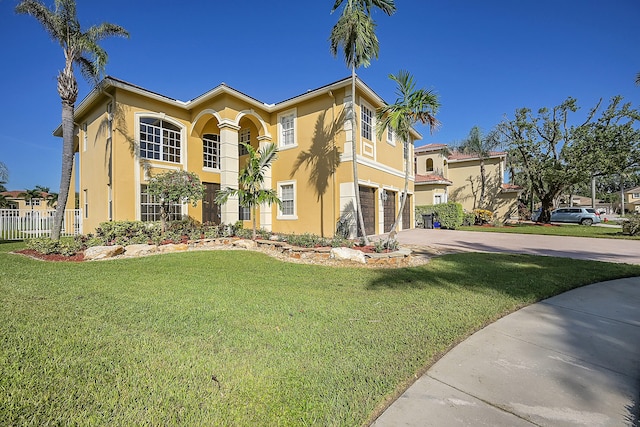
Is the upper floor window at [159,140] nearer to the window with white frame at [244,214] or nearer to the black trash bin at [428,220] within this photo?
the window with white frame at [244,214]

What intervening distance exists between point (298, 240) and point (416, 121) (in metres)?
5.64

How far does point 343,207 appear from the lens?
12047mm

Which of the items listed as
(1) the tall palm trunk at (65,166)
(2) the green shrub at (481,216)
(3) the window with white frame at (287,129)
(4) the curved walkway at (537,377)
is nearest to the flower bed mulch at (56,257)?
(1) the tall palm trunk at (65,166)

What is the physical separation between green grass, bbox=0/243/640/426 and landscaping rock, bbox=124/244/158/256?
2365 millimetres

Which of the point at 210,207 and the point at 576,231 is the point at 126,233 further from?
the point at 576,231

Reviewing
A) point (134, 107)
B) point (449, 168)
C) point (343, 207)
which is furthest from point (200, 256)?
point (449, 168)

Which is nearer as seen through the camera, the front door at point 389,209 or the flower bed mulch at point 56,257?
the flower bed mulch at point 56,257

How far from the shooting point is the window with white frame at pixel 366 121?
12.9 meters

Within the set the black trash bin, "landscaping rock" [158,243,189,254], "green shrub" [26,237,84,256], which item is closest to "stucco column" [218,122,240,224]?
"landscaping rock" [158,243,189,254]

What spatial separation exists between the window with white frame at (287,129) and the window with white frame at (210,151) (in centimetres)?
418

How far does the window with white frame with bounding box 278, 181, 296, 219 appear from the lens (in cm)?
1371

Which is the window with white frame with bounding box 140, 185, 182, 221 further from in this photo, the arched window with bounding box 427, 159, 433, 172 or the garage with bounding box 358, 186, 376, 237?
the arched window with bounding box 427, 159, 433, 172

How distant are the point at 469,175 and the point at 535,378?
29582 millimetres

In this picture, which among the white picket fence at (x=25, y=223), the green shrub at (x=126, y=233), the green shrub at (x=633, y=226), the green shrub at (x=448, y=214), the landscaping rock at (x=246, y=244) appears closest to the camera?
the green shrub at (x=126, y=233)
